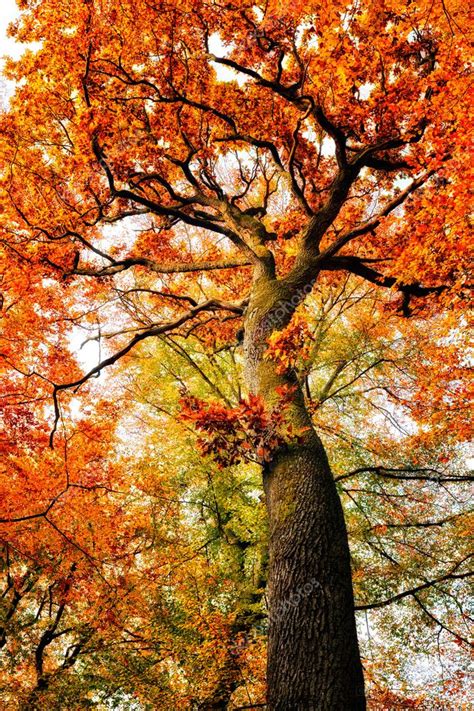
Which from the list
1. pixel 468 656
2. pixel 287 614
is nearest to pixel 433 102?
pixel 287 614

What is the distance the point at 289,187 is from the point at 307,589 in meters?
5.64

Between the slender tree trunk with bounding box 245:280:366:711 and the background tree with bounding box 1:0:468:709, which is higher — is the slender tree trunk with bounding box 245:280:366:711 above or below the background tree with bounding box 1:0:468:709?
below

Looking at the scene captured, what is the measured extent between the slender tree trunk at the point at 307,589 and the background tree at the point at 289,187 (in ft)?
0.04

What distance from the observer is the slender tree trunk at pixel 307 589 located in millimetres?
2564

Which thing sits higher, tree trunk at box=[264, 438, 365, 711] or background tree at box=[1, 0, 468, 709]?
background tree at box=[1, 0, 468, 709]

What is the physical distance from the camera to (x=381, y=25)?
6184 mm

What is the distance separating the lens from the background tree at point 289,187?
328 cm

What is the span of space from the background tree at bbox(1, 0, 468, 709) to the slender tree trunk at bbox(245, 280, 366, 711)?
1 cm

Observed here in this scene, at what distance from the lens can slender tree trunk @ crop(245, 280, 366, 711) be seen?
256cm

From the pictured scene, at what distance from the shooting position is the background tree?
328cm

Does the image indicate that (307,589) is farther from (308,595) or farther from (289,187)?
(289,187)

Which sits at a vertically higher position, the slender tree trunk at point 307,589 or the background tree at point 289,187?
the background tree at point 289,187

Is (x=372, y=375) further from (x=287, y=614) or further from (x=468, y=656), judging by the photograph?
(x=287, y=614)

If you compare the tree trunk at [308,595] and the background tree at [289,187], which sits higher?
the background tree at [289,187]
